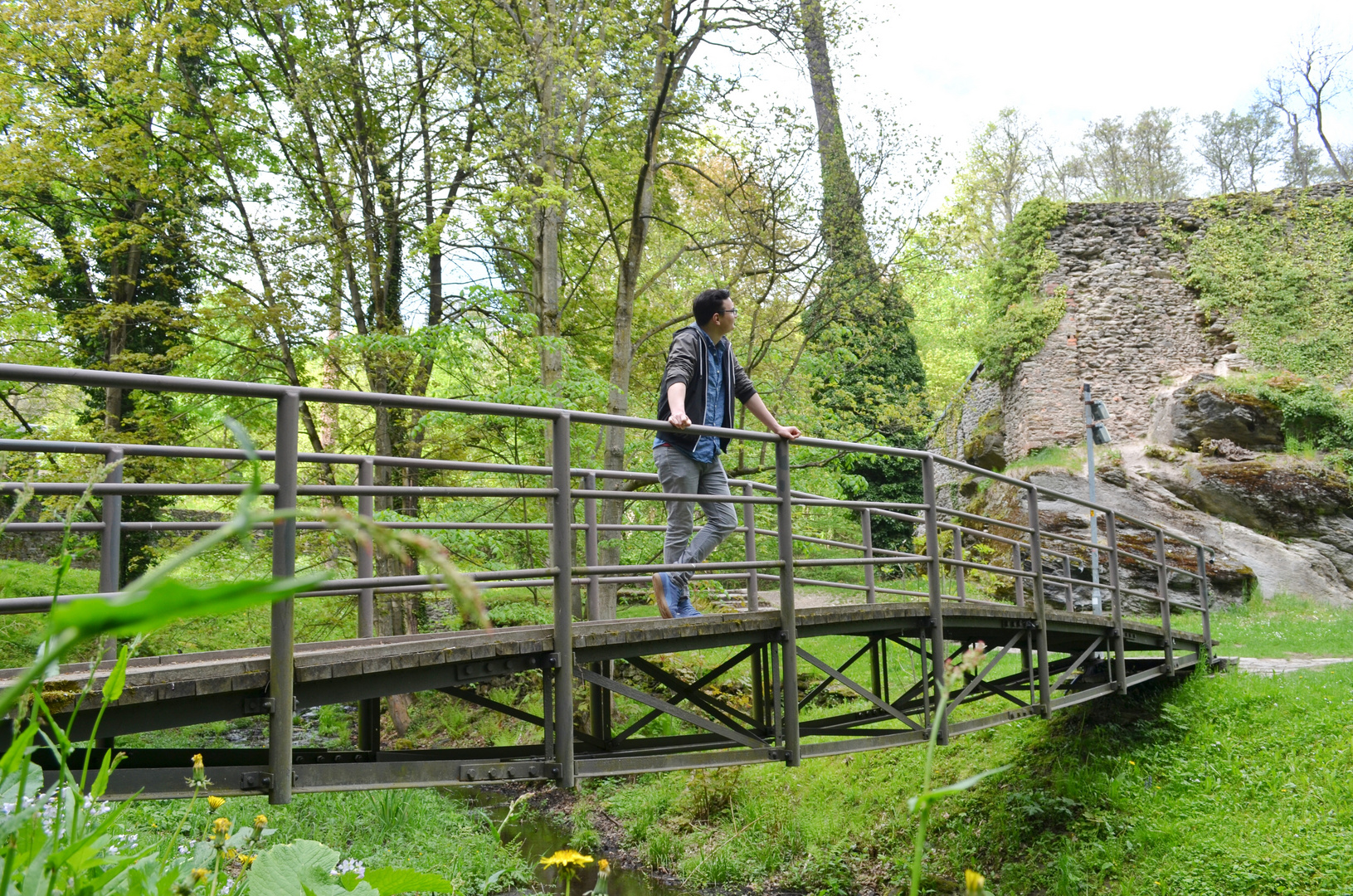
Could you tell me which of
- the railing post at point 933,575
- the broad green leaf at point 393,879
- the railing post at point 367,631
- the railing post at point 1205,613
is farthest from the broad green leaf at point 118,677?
the railing post at point 1205,613

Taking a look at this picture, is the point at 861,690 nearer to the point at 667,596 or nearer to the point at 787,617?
the point at 787,617

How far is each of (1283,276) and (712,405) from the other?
666 inches

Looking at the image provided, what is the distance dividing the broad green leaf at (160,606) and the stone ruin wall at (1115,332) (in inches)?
730

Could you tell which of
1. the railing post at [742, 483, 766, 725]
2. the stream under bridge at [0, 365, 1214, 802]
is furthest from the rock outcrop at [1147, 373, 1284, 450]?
the railing post at [742, 483, 766, 725]

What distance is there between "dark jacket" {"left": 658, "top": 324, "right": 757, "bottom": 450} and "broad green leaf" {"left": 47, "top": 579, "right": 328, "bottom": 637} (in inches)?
183

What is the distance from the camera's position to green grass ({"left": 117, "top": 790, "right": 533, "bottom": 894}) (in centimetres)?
845

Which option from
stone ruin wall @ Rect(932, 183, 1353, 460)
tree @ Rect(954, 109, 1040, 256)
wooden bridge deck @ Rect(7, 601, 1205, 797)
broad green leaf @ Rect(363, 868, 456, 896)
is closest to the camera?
broad green leaf @ Rect(363, 868, 456, 896)

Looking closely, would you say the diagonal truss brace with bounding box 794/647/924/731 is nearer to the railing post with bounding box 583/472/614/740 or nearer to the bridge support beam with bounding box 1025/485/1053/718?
the railing post with bounding box 583/472/614/740

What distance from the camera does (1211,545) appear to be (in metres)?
14.9

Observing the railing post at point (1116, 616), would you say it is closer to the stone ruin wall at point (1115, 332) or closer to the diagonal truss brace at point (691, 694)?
the diagonal truss brace at point (691, 694)

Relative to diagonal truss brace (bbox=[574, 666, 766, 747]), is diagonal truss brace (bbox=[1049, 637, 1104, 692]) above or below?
below

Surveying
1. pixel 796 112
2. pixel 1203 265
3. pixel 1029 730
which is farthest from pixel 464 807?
pixel 1203 265

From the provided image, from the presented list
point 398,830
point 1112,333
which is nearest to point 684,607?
point 398,830

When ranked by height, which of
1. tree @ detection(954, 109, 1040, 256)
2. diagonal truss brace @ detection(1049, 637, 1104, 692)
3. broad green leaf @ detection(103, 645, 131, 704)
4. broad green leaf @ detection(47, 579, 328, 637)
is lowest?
diagonal truss brace @ detection(1049, 637, 1104, 692)
